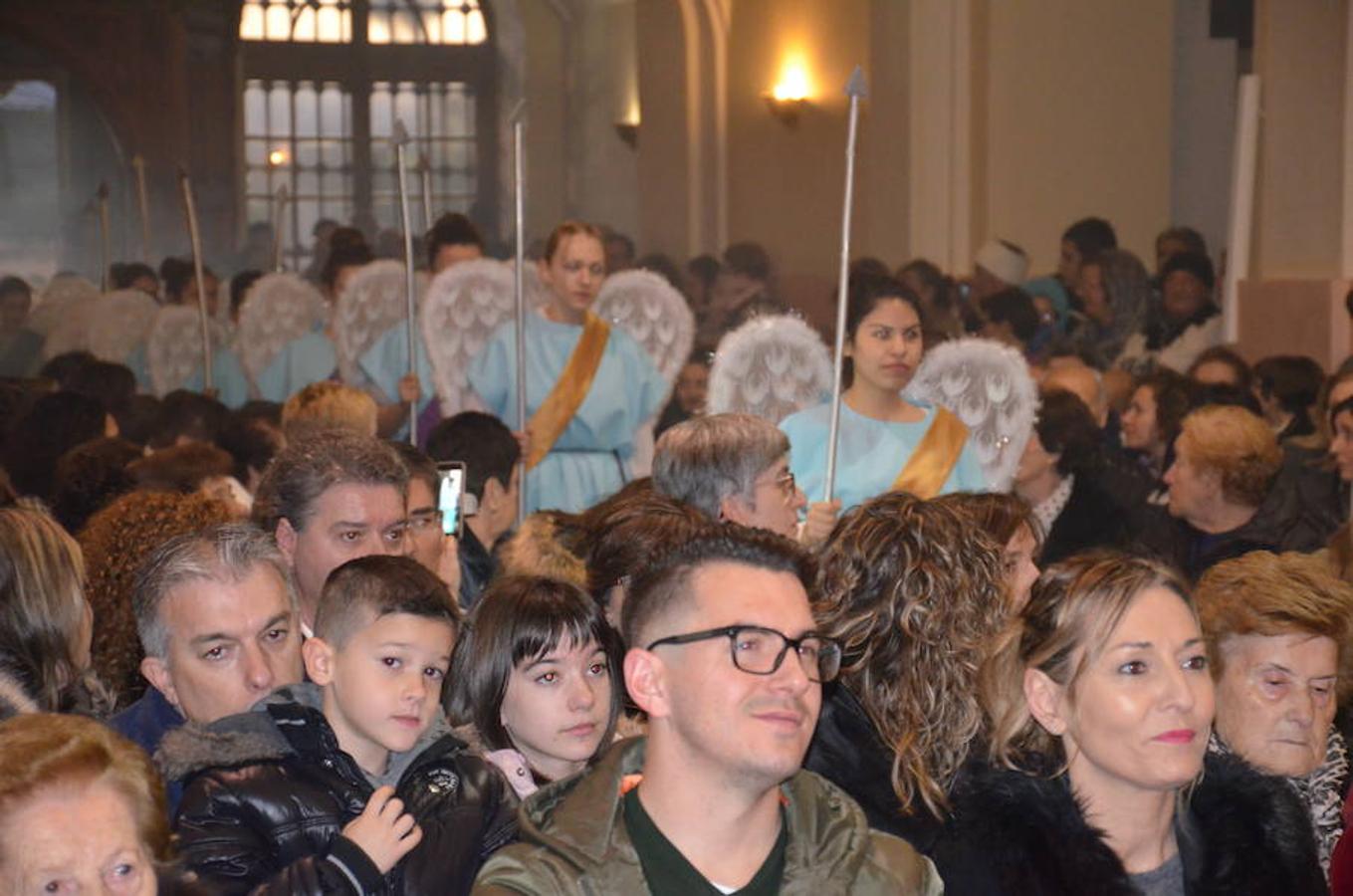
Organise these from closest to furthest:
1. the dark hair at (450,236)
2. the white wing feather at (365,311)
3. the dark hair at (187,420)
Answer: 1. the dark hair at (187,420)
2. the white wing feather at (365,311)
3. the dark hair at (450,236)

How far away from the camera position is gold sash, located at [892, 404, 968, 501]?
714cm

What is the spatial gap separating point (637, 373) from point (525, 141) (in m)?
6.64

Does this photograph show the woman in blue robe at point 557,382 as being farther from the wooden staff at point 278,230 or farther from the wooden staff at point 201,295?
the wooden staff at point 278,230

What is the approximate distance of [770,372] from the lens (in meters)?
7.64

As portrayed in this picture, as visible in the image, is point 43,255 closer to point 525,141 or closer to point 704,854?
point 525,141

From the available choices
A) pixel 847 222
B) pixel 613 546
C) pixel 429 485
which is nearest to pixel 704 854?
pixel 613 546

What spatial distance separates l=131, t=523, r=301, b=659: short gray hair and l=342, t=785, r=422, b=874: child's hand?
78cm

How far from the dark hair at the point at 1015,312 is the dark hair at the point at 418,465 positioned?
7.38 meters

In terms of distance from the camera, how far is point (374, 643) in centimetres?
389

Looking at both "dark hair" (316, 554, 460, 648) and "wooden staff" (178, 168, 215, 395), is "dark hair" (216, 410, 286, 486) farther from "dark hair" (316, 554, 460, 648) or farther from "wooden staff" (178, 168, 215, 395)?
"dark hair" (316, 554, 460, 648)

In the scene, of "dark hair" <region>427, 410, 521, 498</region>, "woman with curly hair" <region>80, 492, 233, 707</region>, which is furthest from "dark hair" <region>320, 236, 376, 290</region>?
"woman with curly hair" <region>80, 492, 233, 707</region>

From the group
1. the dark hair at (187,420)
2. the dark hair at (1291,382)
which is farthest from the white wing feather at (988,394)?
the dark hair at (187,420)

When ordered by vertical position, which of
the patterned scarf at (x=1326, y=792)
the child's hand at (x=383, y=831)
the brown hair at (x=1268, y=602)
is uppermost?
the brown hair at (x=1268, y=602)

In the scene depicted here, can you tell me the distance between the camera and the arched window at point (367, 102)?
1611 centimetres
